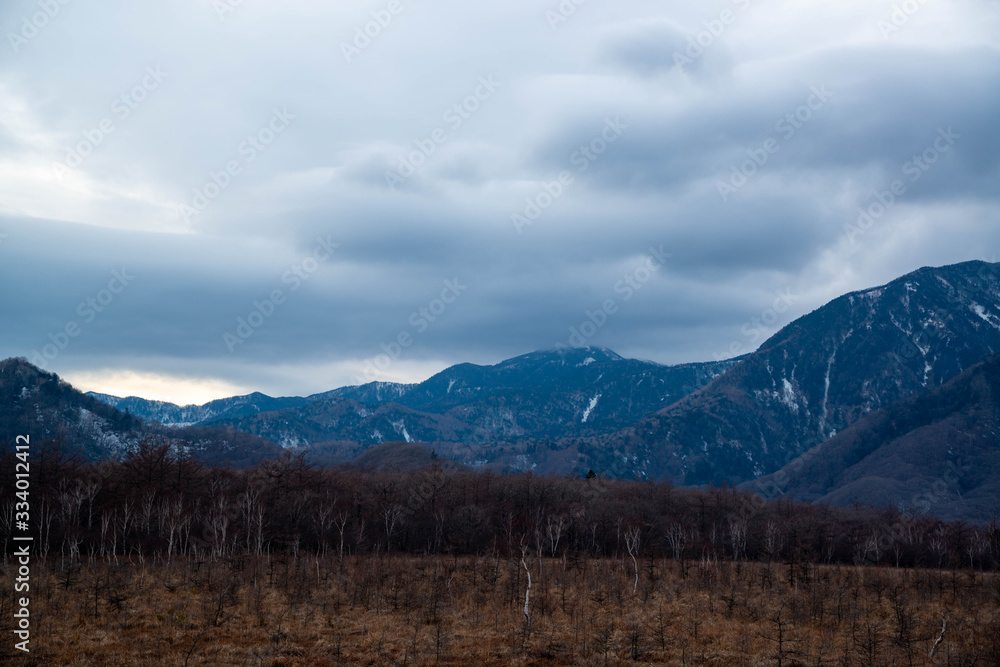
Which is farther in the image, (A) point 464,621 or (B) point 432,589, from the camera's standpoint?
(B) point 432,589

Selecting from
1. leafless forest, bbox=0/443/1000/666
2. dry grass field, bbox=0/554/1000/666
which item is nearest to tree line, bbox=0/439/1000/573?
leafless forest, bbox=0/443/1000/666

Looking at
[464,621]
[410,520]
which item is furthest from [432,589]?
[410,520]

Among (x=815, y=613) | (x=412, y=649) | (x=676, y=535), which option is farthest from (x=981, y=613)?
(x=676, y=535)

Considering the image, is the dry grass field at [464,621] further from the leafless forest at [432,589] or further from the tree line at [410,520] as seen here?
the tree line at [410,520]

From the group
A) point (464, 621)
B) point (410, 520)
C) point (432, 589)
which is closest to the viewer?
point (464, 621)

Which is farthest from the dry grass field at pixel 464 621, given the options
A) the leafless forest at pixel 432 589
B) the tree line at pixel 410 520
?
the tree line at pixel 410 520

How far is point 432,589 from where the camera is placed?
2421 inches

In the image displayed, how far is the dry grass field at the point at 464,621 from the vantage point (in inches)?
1417

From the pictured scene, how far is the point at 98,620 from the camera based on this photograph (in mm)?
40969

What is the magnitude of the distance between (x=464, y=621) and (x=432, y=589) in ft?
52.0

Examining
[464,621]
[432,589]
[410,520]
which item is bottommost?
[410,520]

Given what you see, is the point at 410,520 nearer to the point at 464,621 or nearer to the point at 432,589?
the point at 432,589

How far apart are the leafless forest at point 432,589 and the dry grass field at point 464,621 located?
23 cm

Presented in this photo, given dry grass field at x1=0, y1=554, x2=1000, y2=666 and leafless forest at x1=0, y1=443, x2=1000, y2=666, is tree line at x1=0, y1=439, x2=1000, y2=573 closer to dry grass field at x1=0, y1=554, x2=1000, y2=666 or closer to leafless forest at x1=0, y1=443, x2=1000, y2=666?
leafless forest at x1=0, y1=443, x2=1000, y2=666
